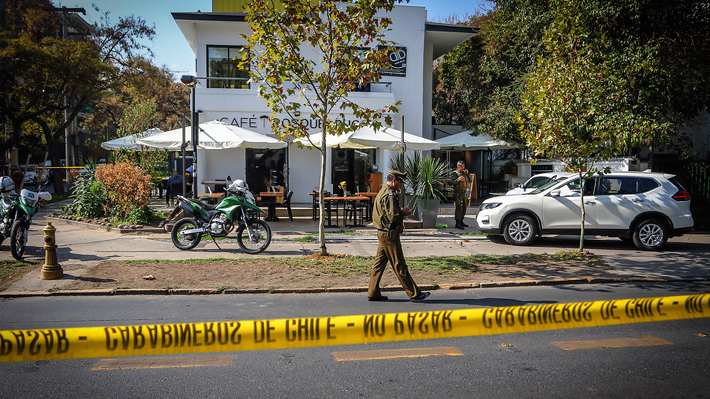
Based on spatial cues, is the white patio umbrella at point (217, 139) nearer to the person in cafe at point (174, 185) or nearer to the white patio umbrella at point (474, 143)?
the person in cafe at point (174, 185)

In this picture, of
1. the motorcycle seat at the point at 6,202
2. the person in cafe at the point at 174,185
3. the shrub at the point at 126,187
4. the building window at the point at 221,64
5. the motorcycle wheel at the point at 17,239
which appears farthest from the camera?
the building window at the point at 221,64

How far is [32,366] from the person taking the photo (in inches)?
175

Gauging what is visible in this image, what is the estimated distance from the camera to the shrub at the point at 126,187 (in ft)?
41.8

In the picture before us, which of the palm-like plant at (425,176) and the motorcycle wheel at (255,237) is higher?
the palm-like plant at (425,176)

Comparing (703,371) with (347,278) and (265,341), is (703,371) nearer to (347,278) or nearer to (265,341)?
(265,341)

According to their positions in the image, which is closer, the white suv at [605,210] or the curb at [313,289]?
the curb at [313,289]

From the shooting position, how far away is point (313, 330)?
338cm

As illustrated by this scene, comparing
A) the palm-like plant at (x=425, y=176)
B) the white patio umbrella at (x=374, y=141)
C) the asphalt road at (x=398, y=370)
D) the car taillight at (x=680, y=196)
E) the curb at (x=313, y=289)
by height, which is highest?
the white patio umbrella at (x=374, y=141)

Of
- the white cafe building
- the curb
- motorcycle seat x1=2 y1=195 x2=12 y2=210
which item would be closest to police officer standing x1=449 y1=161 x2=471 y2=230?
the white cafe building

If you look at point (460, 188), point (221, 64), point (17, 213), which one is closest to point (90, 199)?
point (17, 213)

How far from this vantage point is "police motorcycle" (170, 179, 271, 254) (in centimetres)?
995

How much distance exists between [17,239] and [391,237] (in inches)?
262

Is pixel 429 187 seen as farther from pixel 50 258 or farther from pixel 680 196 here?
pixel 50 258

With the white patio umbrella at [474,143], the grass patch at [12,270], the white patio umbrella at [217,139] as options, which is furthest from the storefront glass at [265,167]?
the grass patch at [12,270]
